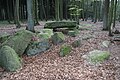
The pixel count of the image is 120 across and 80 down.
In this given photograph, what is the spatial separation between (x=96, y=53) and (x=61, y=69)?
208 cm

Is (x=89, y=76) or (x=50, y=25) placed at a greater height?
(x=50, y=25)

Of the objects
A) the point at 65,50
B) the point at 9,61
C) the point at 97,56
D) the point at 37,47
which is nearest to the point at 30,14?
the point at 37,47

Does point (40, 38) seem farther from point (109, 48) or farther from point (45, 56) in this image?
point (109, 48)

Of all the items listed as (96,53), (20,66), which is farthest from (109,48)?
(20,66)

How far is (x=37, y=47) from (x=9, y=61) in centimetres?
220

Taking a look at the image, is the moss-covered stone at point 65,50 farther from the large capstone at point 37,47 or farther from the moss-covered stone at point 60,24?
the moss-covered stone at point 60,24

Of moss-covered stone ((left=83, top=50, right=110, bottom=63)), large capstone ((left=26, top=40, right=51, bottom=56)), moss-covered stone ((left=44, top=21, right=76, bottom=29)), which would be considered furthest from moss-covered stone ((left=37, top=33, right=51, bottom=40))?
moss-covered stone ((left=83, top=50, right=110, bottom=63))

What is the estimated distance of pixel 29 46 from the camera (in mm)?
10016

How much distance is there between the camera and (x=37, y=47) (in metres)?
9.98

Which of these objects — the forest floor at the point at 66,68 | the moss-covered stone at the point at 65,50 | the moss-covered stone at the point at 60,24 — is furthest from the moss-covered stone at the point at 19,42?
the moss-covered stone at the point at 60,24

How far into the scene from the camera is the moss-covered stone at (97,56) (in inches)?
340

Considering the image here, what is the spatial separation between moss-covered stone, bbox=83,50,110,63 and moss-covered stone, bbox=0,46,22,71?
318cm

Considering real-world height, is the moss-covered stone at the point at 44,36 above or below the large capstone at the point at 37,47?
above

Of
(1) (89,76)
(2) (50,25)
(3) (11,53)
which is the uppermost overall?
(2) (50,25)
